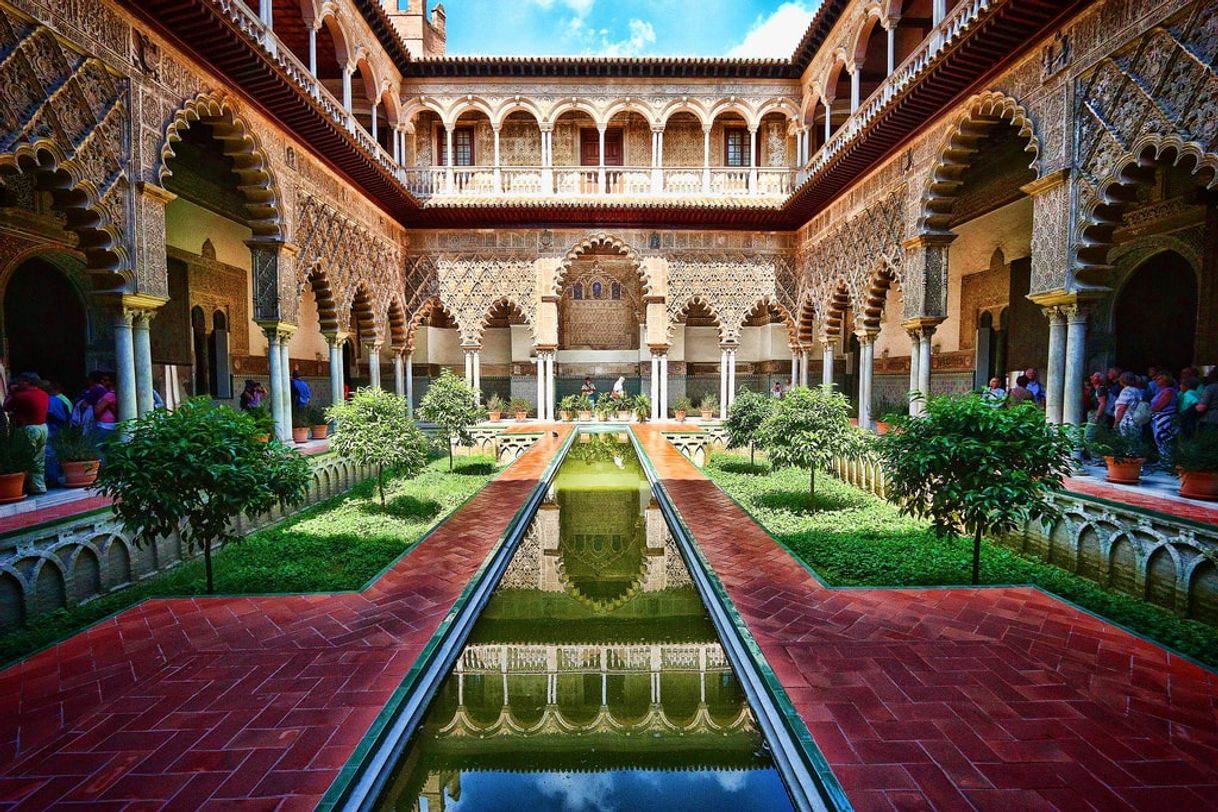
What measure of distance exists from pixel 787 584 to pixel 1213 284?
27.8 ft

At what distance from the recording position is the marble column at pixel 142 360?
7000mm

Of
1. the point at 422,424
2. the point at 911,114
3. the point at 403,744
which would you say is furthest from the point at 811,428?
the point at 422,424

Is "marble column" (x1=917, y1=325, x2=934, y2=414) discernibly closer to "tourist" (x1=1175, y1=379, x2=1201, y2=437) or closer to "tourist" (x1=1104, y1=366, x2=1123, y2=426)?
"tourist" (x1=1104, y1=366, x2=1123, y2=426)

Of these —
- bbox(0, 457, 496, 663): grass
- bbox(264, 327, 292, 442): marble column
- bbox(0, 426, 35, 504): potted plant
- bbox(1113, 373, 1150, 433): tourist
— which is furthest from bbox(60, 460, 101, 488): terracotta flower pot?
bbox(1113, 373, 1150, 433): tourist

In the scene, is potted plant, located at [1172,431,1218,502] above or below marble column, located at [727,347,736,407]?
below

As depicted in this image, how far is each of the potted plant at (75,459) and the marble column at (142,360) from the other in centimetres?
70

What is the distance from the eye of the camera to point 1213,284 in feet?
27.0

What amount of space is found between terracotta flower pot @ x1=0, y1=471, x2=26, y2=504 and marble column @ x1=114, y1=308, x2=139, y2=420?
1.26 meters

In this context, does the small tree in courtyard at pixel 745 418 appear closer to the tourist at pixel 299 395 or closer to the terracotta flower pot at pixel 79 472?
the tourist at pixel 299 395

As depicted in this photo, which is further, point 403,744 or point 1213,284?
point 1213,284

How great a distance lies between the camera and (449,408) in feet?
36.6

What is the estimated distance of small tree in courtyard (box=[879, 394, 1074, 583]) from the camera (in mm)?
4512

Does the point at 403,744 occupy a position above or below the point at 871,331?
below

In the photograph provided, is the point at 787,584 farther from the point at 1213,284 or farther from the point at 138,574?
the point at 1213,284
